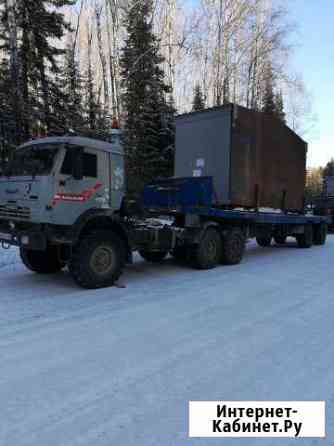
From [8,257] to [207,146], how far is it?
17.9 ft

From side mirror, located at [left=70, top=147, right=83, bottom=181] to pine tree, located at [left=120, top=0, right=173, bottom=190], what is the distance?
14.0 m

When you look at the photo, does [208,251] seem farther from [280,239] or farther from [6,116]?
[6,116]

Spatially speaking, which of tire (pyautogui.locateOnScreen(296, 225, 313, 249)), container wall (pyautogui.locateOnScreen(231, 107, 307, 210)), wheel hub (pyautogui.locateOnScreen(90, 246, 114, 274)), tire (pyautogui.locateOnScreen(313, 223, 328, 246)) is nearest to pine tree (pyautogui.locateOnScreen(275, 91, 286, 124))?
tire (pyautogui.locateOnScreen(313, 223, 328, 246))

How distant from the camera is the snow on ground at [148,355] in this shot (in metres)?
2.69

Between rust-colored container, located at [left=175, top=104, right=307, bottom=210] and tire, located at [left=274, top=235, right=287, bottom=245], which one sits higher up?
rust-colored container, located at [left=175, top=104, right=307, bottom=210]

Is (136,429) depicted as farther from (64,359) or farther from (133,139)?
(133,139)

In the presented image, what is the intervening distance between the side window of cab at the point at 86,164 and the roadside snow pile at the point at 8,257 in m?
3.14

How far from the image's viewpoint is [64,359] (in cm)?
367

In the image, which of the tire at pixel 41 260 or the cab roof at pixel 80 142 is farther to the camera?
the tire at pixel 41 260

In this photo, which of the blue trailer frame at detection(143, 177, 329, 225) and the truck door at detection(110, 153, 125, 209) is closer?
the truck door at detection(110, 153, 125, 209)

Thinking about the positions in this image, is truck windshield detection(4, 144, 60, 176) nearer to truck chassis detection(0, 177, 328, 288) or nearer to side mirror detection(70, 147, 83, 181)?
side mirror detection(70, 147, 83, 181)

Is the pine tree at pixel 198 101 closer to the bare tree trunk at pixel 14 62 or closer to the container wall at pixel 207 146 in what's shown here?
the bare tree trunk at pixel 14 62

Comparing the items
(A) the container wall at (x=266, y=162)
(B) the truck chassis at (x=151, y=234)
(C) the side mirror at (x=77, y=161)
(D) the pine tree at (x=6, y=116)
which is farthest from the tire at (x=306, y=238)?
(D) the pine tree at (x=6, y=116)

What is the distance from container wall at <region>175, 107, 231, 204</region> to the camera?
28.8 feet
